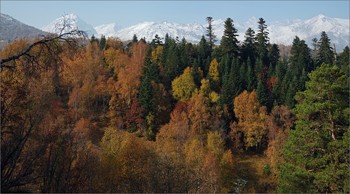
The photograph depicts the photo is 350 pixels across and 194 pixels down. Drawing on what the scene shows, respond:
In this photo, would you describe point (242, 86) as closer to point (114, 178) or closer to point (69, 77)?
point (69, 77)

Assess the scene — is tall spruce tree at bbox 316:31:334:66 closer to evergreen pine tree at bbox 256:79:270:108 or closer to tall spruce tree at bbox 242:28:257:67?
tall spruce tree at bbox 242:28:257:67

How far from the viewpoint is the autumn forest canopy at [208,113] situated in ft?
50.3

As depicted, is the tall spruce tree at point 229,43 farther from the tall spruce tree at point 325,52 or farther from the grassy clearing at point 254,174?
the grassy clearing at point 254,174

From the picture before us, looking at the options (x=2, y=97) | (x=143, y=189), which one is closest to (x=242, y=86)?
(x=143, y=189)

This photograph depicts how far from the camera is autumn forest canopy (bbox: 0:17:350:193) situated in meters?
15.3

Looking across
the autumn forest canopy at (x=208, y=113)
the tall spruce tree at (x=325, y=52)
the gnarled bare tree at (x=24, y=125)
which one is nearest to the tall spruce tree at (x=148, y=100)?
the autumn forest canopy at (x=208, y=113)

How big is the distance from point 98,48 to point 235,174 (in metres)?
37.3

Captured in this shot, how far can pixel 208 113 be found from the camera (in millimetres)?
47844

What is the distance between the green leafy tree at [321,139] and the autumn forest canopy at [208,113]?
0.05 metres

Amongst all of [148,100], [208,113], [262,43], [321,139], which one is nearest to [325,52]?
[262,43]

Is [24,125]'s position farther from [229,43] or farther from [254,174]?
[229,43]

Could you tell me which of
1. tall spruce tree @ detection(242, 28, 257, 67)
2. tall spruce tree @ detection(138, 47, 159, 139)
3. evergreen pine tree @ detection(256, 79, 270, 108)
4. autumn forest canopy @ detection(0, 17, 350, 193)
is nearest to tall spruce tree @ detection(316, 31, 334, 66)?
autumn forest canopy @ detection(0, 17, 350, 193)

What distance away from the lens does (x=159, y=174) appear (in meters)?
13.8

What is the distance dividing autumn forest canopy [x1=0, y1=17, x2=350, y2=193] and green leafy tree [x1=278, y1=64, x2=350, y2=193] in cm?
5
